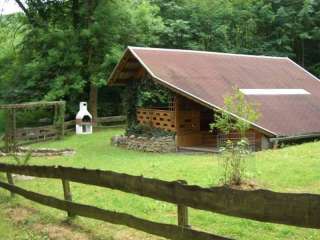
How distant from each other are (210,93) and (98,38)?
558 inches

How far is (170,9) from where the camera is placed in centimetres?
4078

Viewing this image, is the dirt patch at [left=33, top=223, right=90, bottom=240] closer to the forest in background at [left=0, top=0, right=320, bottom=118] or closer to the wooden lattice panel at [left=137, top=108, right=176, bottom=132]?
the wooden lattice panel at [left=137, top=108, right=176, bottom=132]

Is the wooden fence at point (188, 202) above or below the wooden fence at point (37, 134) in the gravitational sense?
above

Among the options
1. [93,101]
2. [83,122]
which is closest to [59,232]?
[83,122]

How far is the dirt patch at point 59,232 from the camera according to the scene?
7152mm

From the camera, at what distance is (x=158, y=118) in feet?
69.3

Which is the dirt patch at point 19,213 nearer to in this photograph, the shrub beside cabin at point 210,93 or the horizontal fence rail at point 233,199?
the horizontal fence rail at point 233,199

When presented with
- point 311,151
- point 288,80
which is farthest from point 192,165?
point 288,80

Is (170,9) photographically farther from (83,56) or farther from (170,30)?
(83,56)

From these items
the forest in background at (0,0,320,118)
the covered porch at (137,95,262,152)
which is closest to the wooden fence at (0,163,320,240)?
the covered porch at (137,95,262,152)

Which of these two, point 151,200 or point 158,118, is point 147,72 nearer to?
point 158,118

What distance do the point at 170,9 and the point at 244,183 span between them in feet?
106

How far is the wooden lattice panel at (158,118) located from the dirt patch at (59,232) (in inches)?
496

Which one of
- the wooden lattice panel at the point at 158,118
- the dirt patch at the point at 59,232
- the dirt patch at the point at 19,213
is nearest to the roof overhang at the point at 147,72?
the wooden lattice panel at the point at 158,118
